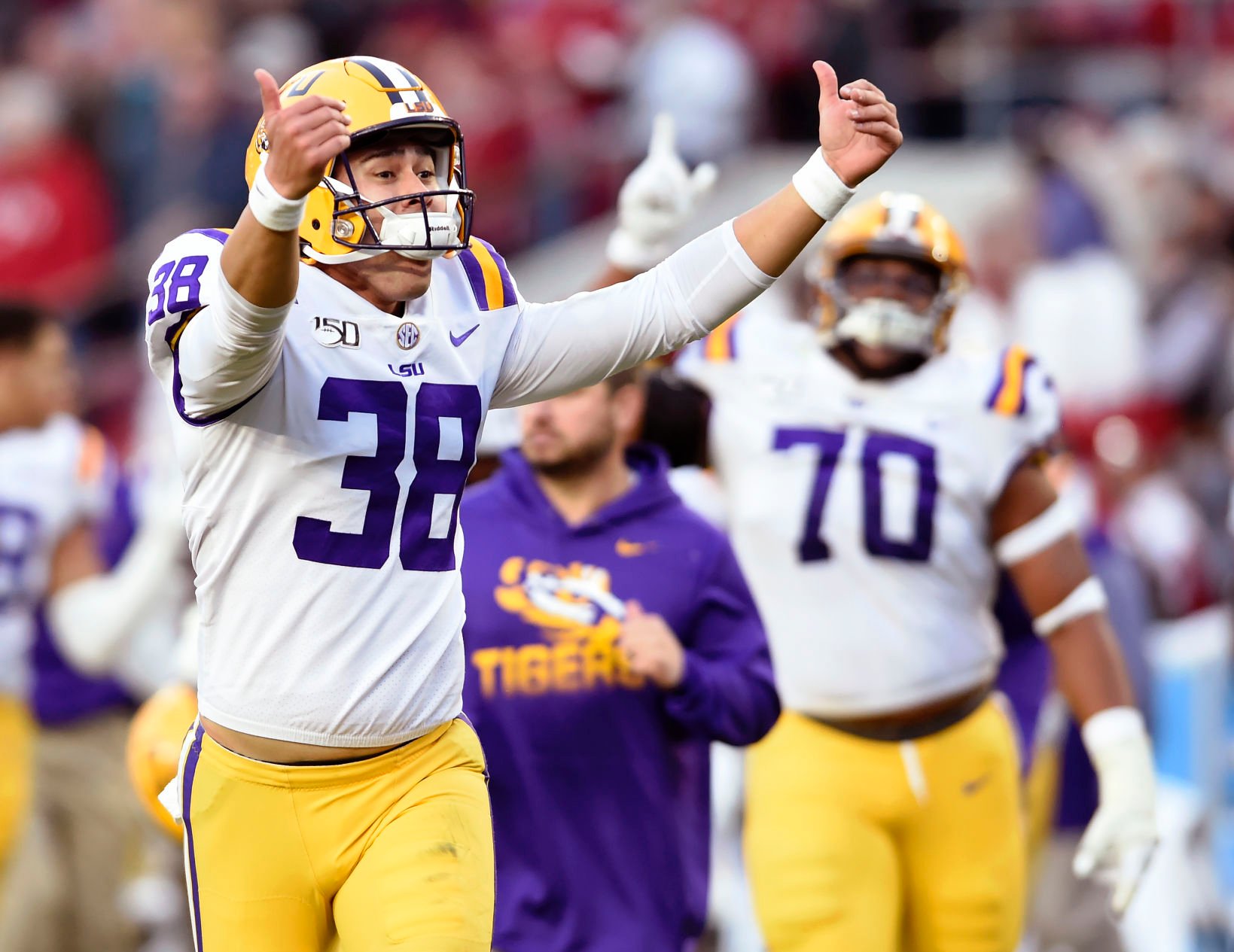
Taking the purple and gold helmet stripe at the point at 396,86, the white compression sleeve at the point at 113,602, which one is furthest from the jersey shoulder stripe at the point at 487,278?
the white compression sleeve at the point at 113,602

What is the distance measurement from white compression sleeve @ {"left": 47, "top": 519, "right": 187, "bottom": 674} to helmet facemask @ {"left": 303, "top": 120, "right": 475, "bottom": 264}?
2.70 meters

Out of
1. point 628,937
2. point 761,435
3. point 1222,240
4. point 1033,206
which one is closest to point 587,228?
point 1033,206

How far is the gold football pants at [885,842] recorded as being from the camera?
182 inches

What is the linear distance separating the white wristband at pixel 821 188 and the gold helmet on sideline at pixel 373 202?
0.53 metres

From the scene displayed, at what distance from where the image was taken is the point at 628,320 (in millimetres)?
3500

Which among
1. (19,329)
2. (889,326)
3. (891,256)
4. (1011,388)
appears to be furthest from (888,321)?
(19,329)

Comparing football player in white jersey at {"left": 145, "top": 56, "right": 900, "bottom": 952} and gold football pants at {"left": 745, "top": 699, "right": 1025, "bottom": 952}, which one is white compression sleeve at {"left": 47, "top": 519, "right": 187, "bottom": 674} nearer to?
gold football pants at {"left": 745, "top": 699, "right": 1025, "bottom": 952}

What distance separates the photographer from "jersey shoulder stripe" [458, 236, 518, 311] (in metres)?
3.59

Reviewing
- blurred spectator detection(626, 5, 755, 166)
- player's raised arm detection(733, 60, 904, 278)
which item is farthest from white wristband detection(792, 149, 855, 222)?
blurred spectator detection(626, 5, 755, 166)

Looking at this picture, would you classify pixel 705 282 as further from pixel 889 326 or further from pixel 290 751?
pixel 889 326

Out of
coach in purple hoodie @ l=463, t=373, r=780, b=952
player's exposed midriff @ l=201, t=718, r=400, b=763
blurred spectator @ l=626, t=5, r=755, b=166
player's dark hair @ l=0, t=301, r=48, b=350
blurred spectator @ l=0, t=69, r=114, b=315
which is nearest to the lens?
player's exposed midriff @ l=201, t=718, r=400, b=763

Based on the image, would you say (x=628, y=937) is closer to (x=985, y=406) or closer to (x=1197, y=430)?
(x=985, y=406)

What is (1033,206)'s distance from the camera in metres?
10.4

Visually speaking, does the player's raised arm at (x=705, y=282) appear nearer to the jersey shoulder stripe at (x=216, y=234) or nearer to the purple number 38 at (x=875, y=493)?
the jersey shoulder stripe at (x=216, y=234)
